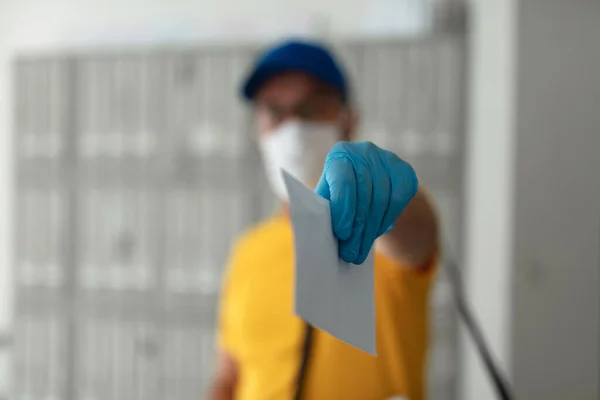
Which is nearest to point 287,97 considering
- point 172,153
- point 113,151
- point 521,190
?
point 521,190

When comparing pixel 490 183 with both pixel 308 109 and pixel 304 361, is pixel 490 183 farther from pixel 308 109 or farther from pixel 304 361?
pixel 304 361

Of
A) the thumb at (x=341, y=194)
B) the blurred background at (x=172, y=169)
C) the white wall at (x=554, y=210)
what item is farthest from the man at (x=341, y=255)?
the blurred background at (x=172, y=169)

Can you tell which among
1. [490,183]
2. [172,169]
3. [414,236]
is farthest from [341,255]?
[172,169]

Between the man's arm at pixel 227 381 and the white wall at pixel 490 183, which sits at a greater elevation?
the white wall at pixel 490 183

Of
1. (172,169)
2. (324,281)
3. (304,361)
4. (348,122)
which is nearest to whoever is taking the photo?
(324,281)

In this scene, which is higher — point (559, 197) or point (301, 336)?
point (559, 197)

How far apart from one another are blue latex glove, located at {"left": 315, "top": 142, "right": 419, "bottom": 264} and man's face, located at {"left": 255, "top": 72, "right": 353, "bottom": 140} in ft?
1.14

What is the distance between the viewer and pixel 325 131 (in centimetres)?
66

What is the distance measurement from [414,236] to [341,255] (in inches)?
9.4

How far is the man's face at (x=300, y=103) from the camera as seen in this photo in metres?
0.71

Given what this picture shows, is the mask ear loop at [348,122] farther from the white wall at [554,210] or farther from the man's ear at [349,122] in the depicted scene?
the white wall at [554,210]

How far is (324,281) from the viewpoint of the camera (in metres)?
0.28

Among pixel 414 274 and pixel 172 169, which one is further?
pixel 172 169

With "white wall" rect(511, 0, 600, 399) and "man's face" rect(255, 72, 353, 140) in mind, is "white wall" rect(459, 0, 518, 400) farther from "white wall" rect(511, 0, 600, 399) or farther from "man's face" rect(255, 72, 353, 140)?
"man's face" rect(255, 72, 353, 140)
